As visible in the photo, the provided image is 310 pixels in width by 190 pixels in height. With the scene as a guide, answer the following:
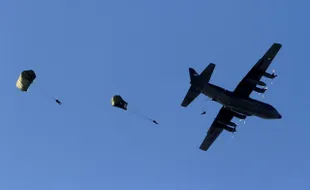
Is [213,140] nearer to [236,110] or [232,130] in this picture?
[232,130]

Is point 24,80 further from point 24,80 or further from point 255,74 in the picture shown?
point 255,74

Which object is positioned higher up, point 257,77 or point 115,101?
point 257,77

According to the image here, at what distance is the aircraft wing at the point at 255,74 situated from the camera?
5466 cm

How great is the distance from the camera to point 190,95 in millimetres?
51781

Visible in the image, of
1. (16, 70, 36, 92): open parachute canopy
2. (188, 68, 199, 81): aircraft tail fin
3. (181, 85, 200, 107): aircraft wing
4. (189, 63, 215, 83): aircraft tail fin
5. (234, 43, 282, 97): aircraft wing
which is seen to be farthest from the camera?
(234, 43, 282, 97): aircraft wing

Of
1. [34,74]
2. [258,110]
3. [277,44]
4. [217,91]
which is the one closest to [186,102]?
[217,91]

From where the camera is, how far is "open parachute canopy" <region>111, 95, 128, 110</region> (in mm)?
47656

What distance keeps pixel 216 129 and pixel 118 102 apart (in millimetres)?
17709

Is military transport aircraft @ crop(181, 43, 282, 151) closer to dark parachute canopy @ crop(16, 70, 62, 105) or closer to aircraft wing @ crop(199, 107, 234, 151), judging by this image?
aircraft wing @ crop(199, 107, 234, 151)

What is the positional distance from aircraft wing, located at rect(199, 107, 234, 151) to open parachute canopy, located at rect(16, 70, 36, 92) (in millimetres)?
23170

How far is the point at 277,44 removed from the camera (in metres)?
53.8

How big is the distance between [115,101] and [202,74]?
29.1ft

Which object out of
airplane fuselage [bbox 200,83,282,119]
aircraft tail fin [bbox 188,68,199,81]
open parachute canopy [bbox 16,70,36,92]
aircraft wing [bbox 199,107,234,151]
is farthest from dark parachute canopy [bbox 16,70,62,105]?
aircraft wing [bbox 199,107,234,151]

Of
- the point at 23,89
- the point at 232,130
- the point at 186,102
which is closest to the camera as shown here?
the point at 23,89
